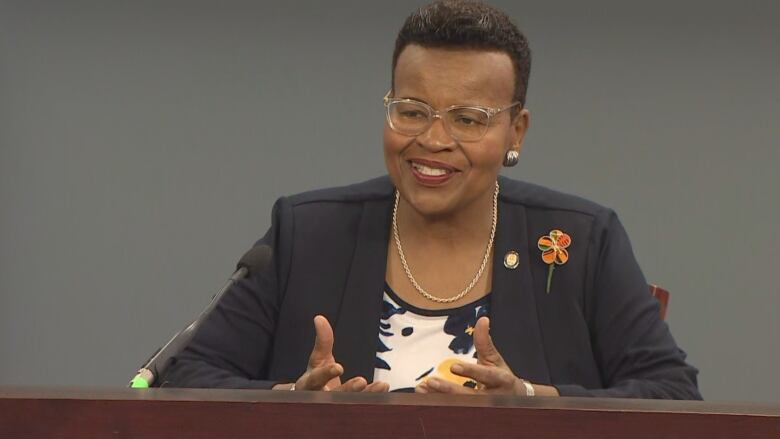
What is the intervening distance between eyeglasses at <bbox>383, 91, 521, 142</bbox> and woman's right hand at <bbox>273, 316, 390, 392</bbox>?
16.1 inches

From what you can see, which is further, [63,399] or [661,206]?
[661,206]

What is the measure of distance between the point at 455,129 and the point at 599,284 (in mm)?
402

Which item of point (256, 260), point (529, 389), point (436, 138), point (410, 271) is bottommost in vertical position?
point (529, 389)

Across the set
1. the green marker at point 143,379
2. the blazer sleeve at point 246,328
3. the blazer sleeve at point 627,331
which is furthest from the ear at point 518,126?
the green marker at point 143,379

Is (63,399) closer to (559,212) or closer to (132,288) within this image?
(559,212)

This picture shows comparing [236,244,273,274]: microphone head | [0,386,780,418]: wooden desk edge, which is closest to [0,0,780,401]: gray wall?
[236,244,273,274]: microphone head

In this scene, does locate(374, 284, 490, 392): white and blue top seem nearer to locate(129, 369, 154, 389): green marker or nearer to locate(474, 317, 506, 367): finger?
locate(474, 317, 506, 367): finger

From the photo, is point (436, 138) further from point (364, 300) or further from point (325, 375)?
point (325, 375)

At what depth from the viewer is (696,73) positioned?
3.62m

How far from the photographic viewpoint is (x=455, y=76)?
7.07ft

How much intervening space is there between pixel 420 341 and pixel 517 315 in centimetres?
18

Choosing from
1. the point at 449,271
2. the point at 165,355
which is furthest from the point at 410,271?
the point at 165,355

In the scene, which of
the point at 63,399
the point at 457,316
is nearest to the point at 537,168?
the point at 457,316

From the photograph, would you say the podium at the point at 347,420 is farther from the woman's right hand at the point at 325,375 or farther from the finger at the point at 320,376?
the finger at the point at 320,376
